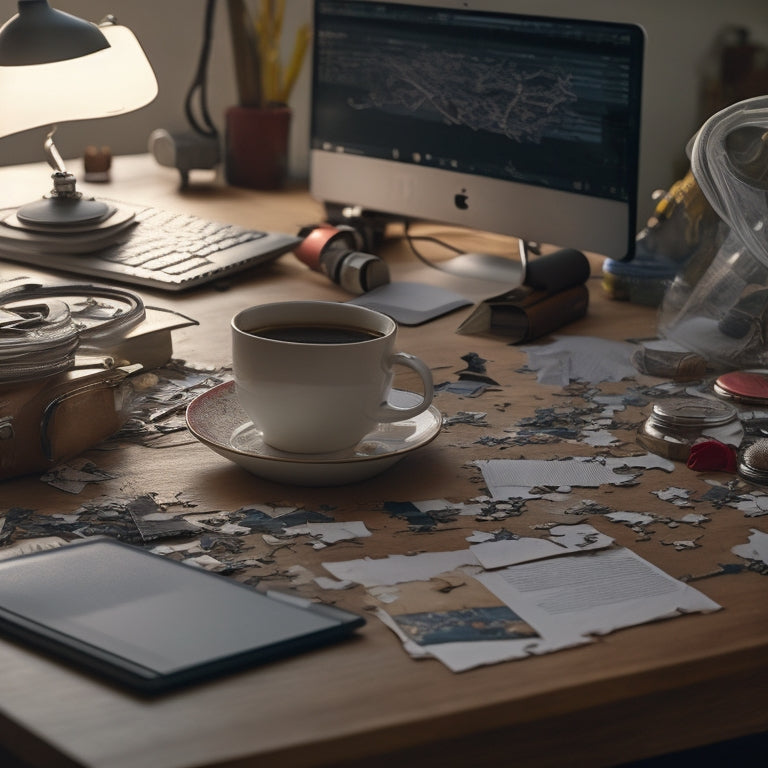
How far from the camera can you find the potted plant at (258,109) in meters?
1.90

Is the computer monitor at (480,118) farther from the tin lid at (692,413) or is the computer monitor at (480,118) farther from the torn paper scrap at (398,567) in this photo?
the torn paper scrap at (398,567)

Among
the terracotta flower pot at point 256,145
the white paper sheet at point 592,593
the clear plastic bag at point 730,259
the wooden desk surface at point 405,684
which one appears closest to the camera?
the wooden desk surface at point 405,684

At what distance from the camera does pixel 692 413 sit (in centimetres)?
94

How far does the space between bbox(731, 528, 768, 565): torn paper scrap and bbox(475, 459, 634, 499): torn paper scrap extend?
114mm

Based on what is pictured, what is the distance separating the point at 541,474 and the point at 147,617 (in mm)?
346

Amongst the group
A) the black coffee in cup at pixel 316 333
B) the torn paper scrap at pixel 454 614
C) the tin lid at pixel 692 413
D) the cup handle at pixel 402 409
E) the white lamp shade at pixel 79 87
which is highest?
the white lamp shade at pixel 79 87

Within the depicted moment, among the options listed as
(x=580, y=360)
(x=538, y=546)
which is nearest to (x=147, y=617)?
(x=538, y=546)

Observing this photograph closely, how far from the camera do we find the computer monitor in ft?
4.27

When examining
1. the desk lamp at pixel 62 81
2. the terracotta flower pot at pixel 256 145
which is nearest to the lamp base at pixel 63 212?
the desk lamp at pixel 62 81

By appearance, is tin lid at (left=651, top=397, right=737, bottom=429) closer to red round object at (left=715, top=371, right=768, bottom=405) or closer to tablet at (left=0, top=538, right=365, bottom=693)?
red round object at (left=715, top=371, right=768, bottom=405)

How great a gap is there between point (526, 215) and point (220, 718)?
0.96 m

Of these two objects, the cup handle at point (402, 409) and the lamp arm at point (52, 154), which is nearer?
the cup handle at point (402, 409)

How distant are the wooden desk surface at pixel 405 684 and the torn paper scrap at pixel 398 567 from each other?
0.04ft

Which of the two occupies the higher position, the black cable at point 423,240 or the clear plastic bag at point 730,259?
the clear plastic bag at point 730,259
